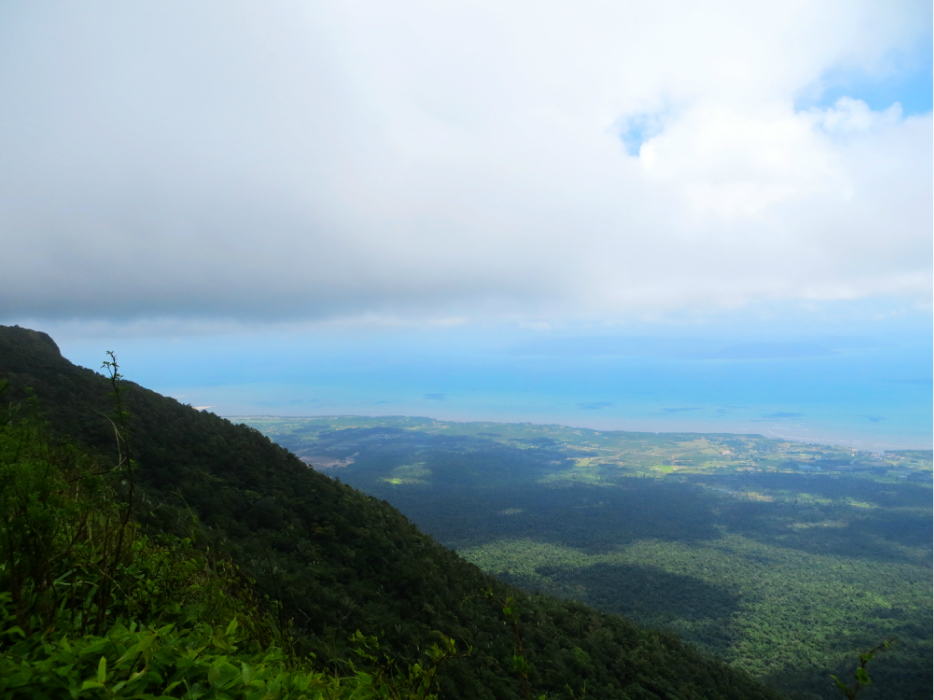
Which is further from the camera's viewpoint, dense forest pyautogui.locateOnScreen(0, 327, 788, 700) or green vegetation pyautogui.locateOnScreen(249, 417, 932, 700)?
green vegetation pyautogui.locateOnScreen(249, 417, 932, 700)

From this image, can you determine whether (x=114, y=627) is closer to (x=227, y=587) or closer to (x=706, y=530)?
(x=227, y=587)

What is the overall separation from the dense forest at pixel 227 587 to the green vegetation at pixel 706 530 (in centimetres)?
2029

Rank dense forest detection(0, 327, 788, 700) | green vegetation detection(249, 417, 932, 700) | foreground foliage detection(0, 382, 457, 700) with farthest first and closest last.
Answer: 1. green vegetation detection(249, 417, 932, 700)
2. dense forest detection(0, 327, 788, 700)
3. foreground foliage detection(0, 382, 457, 700)

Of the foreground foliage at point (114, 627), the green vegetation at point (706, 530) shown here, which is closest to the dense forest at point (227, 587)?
the foreground foliage at point (114, 627)

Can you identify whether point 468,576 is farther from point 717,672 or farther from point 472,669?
point 717,672

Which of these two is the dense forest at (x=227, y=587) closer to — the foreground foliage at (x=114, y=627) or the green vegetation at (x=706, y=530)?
the foreground foliage at (x=114, y=627)

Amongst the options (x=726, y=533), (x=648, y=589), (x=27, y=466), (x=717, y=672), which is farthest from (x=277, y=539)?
(x=726, y=533)

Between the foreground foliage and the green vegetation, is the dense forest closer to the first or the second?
the foreground foliage

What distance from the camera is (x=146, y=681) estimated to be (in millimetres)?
1818

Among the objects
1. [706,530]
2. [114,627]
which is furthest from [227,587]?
[706,530]

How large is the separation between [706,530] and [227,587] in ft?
352

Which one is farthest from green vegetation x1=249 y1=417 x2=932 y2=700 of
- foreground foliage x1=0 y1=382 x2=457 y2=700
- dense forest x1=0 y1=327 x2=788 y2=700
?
foreground foliage x1=0 y1=382 x2=457 y2=700

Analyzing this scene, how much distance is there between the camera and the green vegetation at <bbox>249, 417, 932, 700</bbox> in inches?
1829

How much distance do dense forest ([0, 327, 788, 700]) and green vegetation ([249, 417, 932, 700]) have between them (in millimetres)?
20294
